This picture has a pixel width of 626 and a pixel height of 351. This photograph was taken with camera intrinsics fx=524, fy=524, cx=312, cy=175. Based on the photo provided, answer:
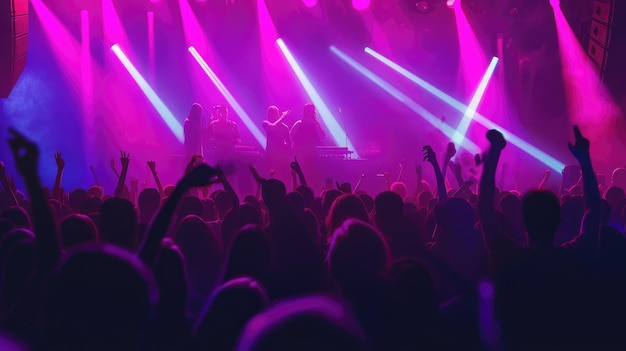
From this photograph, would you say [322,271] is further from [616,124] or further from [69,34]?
[69,34]

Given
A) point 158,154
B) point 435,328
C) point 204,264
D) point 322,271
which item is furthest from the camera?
point 158,154

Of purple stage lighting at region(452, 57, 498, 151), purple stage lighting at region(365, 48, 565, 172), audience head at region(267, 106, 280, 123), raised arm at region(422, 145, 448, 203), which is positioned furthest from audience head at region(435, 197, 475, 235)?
purple stage lighting at region(452, 57, 498, 151)

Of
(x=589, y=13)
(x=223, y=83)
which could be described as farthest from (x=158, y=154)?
(x=589, y=13)

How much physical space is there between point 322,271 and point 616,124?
12.1 meters

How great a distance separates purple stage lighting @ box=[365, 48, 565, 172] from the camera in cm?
1348

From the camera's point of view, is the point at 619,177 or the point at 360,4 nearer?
the point at 619,177

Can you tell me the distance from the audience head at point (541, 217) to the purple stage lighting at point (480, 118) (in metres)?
12.1

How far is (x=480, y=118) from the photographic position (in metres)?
14.5

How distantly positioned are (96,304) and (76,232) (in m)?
1.76

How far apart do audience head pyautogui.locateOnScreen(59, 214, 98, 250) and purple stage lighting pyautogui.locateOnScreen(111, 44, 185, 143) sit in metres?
12.9

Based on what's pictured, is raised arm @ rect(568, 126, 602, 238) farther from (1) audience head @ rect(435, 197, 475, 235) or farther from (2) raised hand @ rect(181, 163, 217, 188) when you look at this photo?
(2) raised hand @ rect(181, 163, 217, 188)

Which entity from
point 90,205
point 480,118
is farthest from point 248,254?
point 480,118

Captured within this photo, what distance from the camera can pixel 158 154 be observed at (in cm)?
1366

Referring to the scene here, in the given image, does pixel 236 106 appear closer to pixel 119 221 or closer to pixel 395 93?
pixel 395 93
